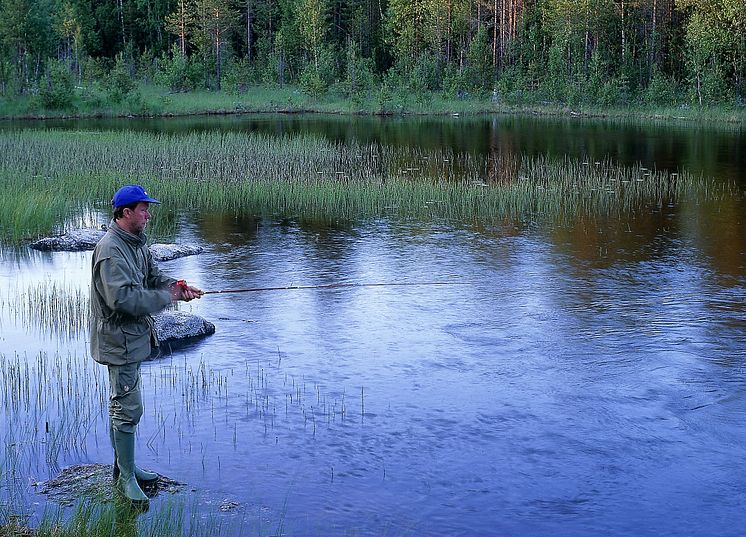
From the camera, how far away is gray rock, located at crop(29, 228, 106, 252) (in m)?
16.9

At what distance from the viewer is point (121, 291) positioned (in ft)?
21.7

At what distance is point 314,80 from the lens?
6306 cm

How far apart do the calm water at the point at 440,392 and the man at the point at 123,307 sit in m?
0.80

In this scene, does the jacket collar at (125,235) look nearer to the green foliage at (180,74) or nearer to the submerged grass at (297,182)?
the submerged grass at (297,182)

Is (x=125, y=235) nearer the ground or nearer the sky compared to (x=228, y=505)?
nearer the sky

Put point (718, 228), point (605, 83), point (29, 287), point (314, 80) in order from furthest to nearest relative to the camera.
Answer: point (314, 80) → point (605, 83) → point (718, 228) → point (29, 287)

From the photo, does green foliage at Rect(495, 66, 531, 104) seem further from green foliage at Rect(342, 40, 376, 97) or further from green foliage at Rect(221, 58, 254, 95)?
green foliage at Rect(221, 58, 254, 95)

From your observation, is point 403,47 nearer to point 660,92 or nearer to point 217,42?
point 217,42

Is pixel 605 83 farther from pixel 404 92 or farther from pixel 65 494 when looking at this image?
pixel 65 494

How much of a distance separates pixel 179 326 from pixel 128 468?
4.63 metres

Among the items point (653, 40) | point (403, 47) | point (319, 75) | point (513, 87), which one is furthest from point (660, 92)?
point (403, 47)

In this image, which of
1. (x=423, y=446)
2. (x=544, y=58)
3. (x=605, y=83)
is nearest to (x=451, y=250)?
(x=423, y=446)

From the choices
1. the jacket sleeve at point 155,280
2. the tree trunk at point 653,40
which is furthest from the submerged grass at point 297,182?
the tree trunk at point 653,40

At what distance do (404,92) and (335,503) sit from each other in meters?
55.8
